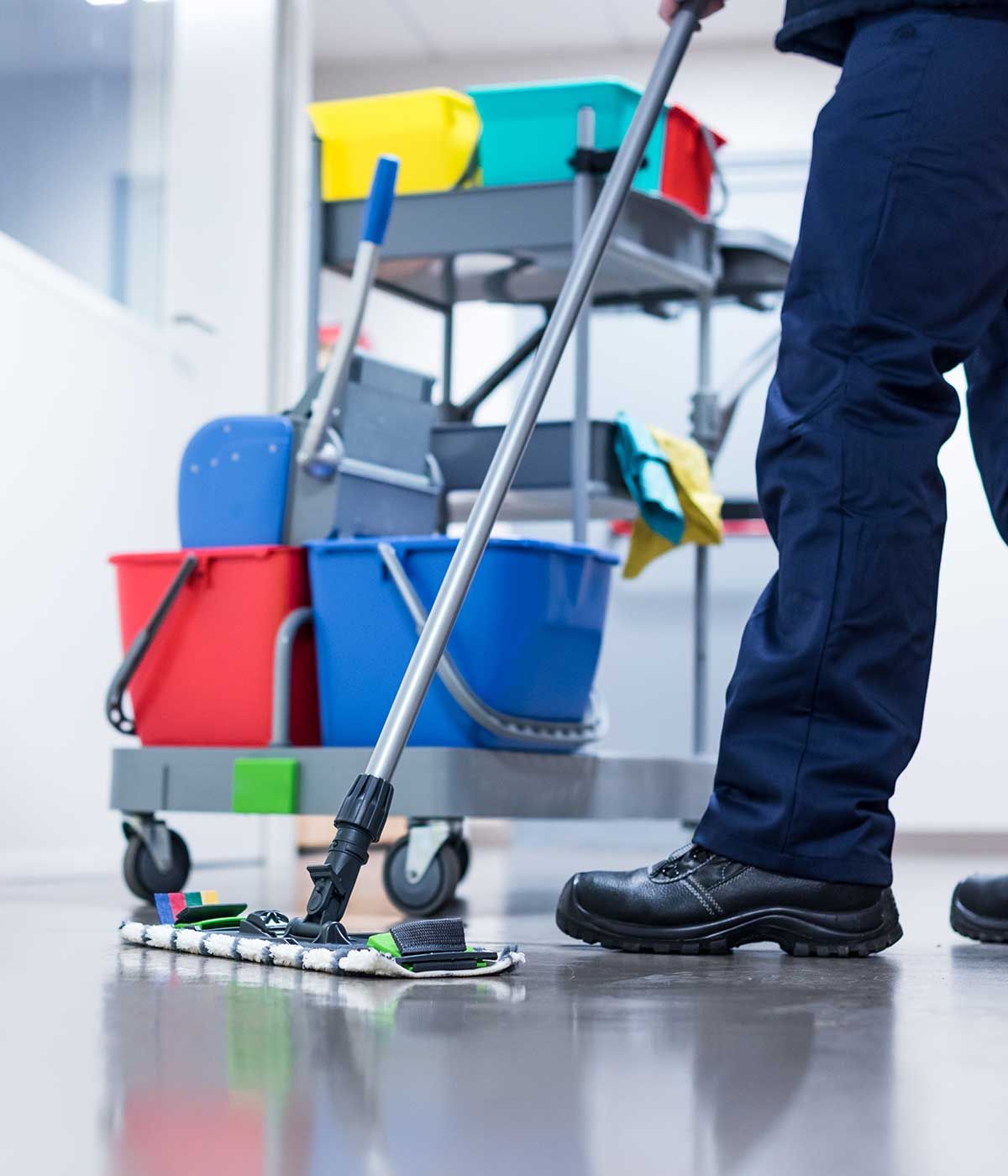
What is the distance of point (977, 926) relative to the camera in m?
1.43

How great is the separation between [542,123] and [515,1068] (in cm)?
182

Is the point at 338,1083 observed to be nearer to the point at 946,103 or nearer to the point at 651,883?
the point at 651,883

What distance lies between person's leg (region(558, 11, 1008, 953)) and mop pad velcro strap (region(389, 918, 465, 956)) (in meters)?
0.21

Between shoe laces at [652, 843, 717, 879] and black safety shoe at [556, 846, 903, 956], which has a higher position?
shoe laces at [652, 843, 717, 879]

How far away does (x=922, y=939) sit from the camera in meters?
1.50

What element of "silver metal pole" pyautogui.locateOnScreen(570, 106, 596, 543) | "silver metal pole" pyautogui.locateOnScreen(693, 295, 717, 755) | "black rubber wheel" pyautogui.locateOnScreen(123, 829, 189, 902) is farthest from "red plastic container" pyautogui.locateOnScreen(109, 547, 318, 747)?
"silver metal pole" pyautogui.locateOnScreen(693, 295, 717, 755)

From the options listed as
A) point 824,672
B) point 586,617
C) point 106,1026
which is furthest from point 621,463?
point 106,1026

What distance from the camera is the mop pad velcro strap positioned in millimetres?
1045

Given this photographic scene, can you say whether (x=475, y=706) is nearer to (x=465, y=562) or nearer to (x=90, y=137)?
(x=465, y=562)

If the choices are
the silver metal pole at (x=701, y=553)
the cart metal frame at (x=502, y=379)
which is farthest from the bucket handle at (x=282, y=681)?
the silver metal pole at (x=701, y=553)

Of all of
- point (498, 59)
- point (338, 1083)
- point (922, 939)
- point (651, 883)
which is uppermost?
point (498, 59)

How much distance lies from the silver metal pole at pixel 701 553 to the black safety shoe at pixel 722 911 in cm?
167

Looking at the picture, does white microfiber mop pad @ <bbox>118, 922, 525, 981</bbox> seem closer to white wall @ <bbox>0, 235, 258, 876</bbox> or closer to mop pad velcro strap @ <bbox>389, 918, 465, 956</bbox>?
mop pad velcro strap @ <bbox>389, 918, 465, 956</bbox>

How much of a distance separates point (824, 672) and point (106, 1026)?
602 millimetres
